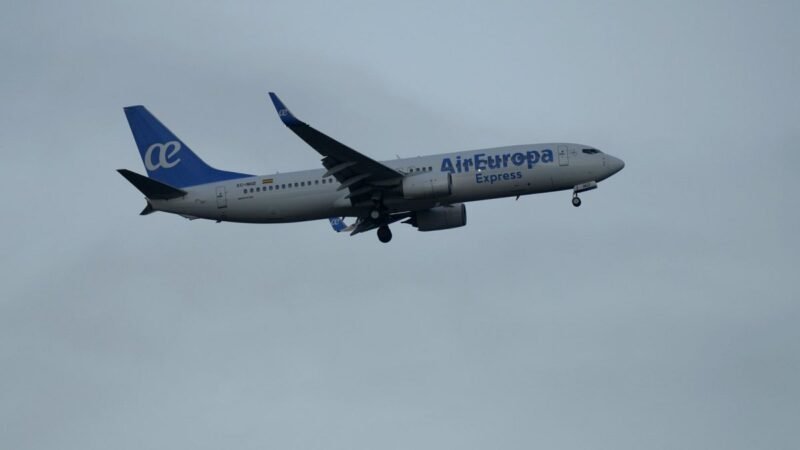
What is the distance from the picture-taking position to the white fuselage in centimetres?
6219

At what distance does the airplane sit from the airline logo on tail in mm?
1488

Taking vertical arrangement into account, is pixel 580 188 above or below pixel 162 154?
below

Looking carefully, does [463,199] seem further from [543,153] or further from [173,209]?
[173,209]

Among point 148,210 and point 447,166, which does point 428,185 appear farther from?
point 148,210

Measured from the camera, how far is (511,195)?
62906mm

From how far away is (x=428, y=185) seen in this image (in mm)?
61312

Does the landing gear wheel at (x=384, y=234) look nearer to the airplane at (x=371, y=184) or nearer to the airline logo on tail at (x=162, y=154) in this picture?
the airplane at (x=371, y=184)

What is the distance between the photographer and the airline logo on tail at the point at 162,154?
224 feet

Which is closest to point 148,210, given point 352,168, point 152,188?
point 152,188

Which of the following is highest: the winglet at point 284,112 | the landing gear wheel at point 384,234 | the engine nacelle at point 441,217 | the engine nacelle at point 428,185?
the winglet at point 284,112

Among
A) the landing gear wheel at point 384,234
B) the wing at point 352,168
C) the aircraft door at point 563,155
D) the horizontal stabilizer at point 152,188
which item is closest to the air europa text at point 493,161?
the aircraft door at point 563,155

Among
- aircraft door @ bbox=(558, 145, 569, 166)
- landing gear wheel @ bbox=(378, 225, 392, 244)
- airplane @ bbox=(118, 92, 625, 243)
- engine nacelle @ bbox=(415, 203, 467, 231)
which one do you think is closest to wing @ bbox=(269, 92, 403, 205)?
airplane @ bbox=(118, 92, 625, 243)

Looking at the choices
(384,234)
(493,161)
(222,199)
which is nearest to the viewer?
(493,161)

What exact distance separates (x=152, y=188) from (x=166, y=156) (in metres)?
5.11
